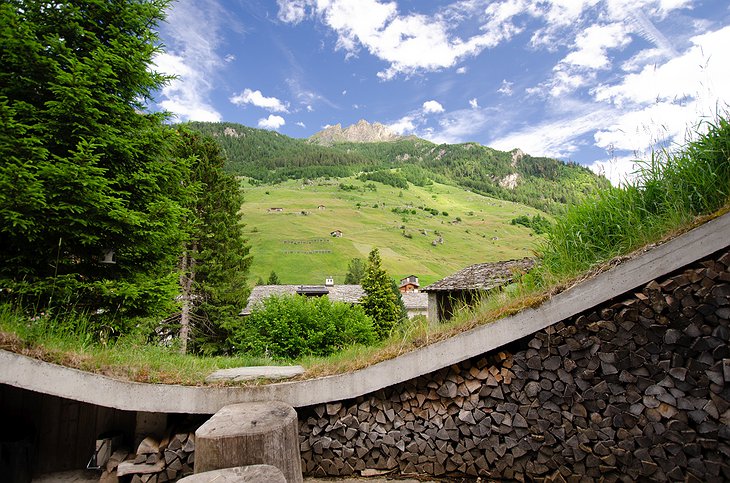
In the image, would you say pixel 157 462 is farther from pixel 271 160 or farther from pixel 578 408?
pixel 271 160

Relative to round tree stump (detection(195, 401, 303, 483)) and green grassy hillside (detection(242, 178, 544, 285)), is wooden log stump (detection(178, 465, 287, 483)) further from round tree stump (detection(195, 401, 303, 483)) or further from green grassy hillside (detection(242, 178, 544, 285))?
green grassy hillside (detection(242, 178, 544, 285))

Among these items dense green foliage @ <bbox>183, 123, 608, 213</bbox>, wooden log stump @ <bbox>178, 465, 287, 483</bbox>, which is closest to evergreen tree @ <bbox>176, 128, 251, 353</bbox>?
wooden log stump @ <bbox>178, 465, 287, 483</bbox>

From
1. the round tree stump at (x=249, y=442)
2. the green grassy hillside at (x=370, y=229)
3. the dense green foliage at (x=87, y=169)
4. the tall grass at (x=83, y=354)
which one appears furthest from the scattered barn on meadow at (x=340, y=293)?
the round tree stump at (x=249, y=442)

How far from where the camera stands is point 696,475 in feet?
9.94

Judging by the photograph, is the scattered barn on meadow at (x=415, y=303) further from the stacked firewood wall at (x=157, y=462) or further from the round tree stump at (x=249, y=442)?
the round tree stump at (x=249, y=442)

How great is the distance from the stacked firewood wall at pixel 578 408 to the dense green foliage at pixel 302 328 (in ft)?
22.6

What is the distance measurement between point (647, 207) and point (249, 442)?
4601 millimetres

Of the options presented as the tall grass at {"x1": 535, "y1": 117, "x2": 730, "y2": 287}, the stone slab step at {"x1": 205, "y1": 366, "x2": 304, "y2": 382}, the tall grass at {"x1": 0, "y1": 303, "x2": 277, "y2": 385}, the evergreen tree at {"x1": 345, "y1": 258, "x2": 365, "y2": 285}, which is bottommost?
the stone slab step at {"x1": 205, "y1": 366, "x2": 304, "y2": 382}

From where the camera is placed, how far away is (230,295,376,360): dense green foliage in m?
11.3

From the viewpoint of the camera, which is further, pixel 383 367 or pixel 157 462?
pixel 383 367

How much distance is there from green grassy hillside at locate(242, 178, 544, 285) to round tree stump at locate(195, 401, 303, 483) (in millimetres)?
61396

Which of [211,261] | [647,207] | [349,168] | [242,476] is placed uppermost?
[349,168]

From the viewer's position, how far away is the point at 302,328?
1173 centimetres

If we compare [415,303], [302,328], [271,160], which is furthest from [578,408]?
[271,160]
